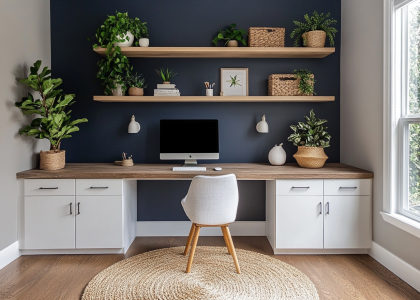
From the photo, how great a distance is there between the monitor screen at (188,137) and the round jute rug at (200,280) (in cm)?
102

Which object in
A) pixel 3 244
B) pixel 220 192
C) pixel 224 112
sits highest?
pixel 224 112

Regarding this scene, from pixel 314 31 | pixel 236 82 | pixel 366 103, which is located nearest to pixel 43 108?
pixel 236 82

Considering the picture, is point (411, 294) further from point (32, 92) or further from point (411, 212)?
point (32, 92)

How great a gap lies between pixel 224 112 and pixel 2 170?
6.93ft

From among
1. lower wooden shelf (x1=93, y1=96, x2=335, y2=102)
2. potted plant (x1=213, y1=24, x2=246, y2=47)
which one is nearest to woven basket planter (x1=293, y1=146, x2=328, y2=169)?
lower wooden shelf (x1=93, y1=96, x2=335, y2=102)

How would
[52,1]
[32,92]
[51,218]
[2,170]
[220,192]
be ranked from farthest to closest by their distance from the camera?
[52,1] < [32,92] < [51,218] < [2,170] < [220,192]

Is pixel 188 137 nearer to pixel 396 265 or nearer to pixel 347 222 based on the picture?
pixel 347 222

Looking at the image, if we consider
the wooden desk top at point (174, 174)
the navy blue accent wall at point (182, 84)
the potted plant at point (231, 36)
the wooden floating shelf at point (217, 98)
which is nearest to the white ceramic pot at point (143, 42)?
the navy blue accent wall at point (182, 84)

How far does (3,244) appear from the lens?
9.48ft

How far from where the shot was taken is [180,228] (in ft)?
Result: 12.4

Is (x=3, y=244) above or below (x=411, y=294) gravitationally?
above

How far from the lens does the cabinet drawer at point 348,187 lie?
3102 mm

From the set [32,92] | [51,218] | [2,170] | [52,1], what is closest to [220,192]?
[51,218]

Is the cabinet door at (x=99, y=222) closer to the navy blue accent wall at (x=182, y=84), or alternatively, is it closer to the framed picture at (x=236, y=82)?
the navy blue accent wall at (x=182, y=84)
